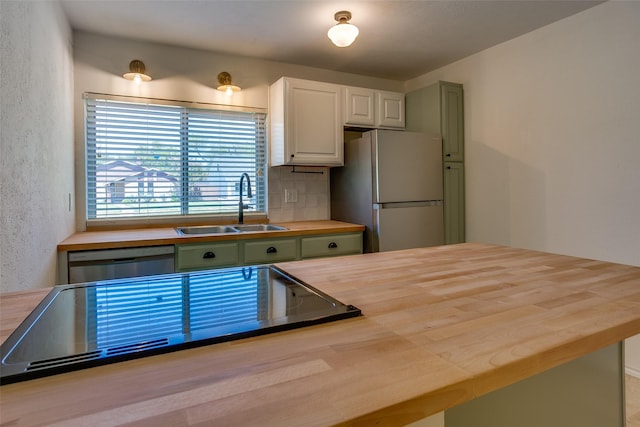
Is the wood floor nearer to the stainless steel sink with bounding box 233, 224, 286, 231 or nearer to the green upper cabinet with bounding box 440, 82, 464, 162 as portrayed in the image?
the green upper cabinet with bounding box 440, 82, 464, 162

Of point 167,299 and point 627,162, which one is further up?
point 627,162

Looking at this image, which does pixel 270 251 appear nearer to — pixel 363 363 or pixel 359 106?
pixel 359 106

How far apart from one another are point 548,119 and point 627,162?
61 centimetres

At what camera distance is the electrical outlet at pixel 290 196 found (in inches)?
131

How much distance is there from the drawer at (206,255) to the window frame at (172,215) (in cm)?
70

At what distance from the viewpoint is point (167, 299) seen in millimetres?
932

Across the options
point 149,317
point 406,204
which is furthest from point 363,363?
point 406,204

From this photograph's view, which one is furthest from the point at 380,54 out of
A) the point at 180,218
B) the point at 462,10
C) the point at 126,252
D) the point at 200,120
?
the point at 126,252

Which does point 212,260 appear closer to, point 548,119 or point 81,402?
point 81,402

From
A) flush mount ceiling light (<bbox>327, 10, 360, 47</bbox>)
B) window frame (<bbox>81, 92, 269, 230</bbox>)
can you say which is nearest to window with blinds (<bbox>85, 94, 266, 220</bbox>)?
window frame (<bbox>81, 92, 269, 230</bbox>)

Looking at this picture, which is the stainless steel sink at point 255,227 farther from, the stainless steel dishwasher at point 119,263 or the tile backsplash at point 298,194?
the stainless steel dishwasher at point 119,263

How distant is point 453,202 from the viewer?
3234mm

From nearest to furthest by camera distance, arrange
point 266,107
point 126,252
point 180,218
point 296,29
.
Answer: point 126,252, point 296,29, point 180,218, point 266,107

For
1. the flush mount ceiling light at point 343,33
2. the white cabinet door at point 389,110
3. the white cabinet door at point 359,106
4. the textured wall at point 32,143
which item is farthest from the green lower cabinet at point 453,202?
the textured wall at point 32,143
